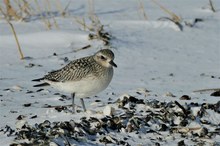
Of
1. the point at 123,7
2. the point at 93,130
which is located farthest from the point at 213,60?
the point at 93,130

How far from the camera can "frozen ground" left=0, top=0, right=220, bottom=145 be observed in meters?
7.00

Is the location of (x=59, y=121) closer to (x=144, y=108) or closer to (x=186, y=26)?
(x=144, y=108)

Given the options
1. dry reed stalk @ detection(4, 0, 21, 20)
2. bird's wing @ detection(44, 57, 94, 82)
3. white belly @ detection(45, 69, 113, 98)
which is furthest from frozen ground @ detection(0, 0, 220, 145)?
bird's wing @ detection(44, 57, 94, 82)

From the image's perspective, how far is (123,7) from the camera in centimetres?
1075

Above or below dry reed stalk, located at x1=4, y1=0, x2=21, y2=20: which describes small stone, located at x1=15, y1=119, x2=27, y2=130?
below

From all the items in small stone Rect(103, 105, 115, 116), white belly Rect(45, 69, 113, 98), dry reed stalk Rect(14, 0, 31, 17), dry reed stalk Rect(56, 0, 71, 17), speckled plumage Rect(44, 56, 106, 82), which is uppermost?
dry reed stalk Rect(14, 0, 31, 17)

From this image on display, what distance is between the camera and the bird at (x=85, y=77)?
6.20 metres

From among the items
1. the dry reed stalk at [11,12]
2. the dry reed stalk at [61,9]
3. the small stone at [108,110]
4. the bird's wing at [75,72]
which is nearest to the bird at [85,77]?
the bird's wing at [75,72]

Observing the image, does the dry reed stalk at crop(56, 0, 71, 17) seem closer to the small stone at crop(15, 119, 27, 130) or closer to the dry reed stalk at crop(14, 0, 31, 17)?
the dry reed stalk at crop(14, 0, 31, 17)

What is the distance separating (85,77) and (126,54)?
2.78m

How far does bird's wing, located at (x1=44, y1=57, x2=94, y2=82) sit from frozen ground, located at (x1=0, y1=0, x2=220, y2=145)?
0.31 m

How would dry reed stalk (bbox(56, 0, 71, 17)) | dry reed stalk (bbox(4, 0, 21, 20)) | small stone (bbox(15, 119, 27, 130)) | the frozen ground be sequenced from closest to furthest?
1. small stone (bbox(15, 119, 27, 130))
2. the frozen ground
3. dry reed stalk (bbox(4, 0, 21, 20))
4. dry reed stalk (bbox(56, 0, 71, 17))

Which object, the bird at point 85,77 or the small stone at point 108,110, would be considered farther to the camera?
the bird at point 85,77

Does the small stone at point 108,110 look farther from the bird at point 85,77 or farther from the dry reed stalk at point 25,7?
the dry reed stalk at point 25,7
